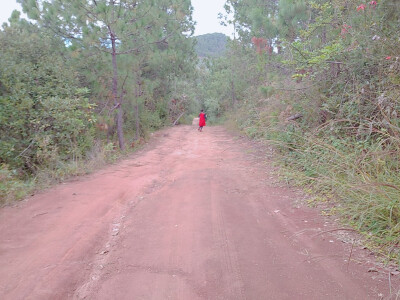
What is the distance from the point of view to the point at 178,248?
375cm

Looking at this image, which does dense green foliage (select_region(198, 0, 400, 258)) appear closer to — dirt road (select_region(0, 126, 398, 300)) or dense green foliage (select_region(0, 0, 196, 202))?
dirt road (select_region(0, 126, 398, 300))

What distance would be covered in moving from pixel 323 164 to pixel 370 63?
8.13 feet

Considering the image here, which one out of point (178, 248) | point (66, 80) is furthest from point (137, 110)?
point (178, 248)

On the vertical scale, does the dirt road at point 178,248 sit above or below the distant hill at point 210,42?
below

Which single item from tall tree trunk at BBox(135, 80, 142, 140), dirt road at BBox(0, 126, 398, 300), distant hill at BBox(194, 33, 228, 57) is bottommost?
dirt road at BBox(0, 126, 398, 300)

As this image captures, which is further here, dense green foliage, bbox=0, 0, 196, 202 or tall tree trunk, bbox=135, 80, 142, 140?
tall tree trunk, bbox=135, 80, 142, 140

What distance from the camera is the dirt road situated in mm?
2939

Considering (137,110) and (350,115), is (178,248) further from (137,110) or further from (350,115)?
(137,110)

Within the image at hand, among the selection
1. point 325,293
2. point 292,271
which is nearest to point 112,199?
point 292,271

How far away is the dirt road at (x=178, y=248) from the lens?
9.64ft

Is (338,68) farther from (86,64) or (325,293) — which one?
(86,64)

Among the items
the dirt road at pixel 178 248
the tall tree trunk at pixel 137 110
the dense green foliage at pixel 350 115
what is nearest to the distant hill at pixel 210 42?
the tall tree trunk at pixel 137 110

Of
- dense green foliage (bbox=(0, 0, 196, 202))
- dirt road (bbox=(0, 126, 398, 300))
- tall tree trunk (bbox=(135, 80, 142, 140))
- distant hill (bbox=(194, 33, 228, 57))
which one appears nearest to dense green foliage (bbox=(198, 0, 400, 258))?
dirt road (bbox=(0, 126, 398, 300))

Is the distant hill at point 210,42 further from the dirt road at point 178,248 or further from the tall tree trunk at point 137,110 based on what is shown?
the dirt road at point 178,248
